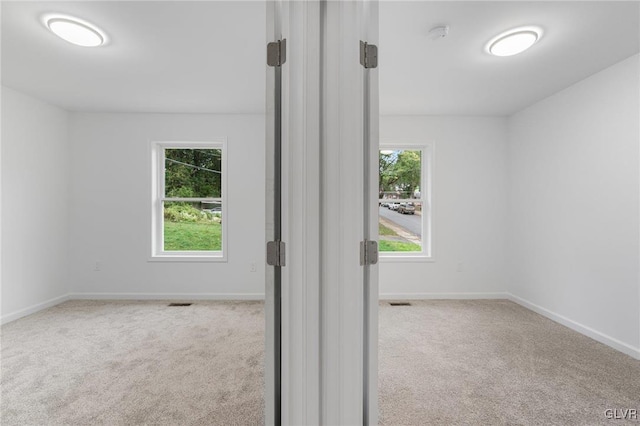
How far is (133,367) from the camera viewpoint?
89.7 inches

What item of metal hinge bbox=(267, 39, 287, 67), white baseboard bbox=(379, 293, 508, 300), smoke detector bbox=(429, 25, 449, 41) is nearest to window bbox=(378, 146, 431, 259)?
white baseboard bbox=(379, 293, 508, 300)

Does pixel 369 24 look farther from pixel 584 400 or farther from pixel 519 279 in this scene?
pixel 519 279

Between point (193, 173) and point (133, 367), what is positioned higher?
point (193, 173)

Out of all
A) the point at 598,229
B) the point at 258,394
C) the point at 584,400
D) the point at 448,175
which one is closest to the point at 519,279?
the point at 598,229

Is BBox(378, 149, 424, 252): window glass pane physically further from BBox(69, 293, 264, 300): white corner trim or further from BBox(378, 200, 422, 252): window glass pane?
BBox(69, 293, 264, 300): white corner trim

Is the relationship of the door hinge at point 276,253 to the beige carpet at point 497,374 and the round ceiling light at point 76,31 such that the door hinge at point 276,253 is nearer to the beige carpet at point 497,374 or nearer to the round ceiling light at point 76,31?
the beige carpet at point 497,374

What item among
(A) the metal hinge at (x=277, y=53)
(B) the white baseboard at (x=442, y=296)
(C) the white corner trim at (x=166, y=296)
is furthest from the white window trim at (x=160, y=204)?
(A) the metal hinge at (x=277, y=53)

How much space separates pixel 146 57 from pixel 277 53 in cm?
208

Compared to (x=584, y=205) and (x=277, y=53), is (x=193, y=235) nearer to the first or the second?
(x=277, y=53)

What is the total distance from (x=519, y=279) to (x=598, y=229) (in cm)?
126

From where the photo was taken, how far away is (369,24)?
115 cm

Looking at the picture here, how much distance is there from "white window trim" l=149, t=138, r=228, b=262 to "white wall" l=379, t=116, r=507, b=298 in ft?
7.17

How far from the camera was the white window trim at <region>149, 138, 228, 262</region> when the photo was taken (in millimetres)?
4051

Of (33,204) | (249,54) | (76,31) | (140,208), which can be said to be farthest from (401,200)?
(33,204)
